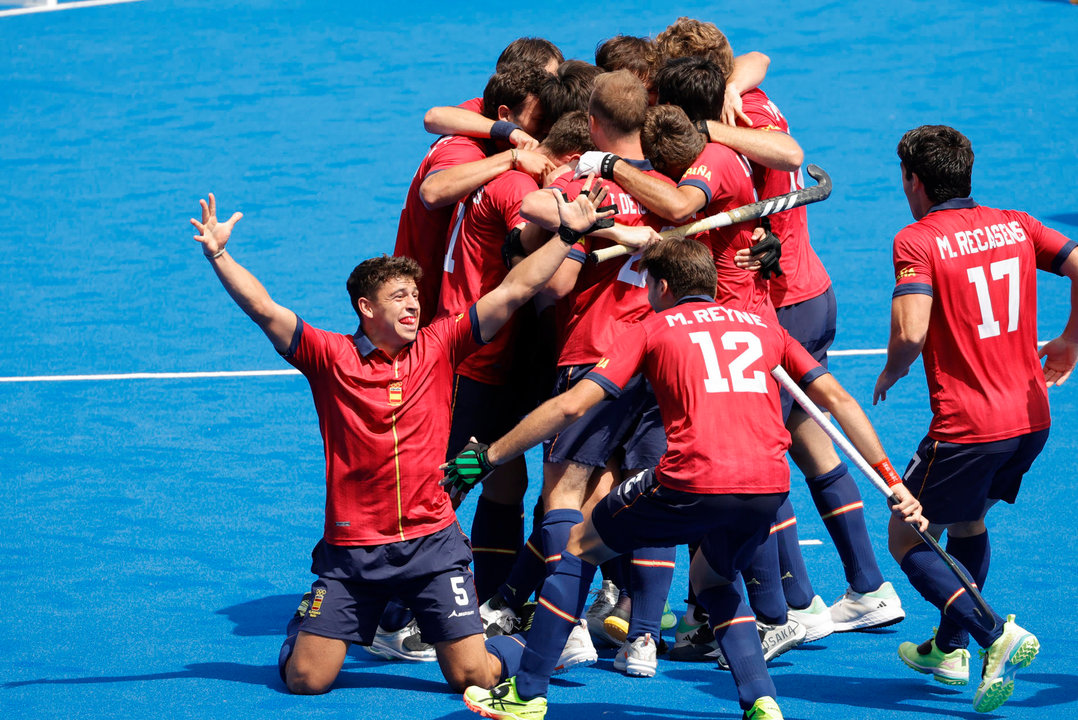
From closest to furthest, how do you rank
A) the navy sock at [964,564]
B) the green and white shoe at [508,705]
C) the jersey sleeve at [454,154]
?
the green and white shoe at [508,705] → the navy sock at [964,564] → the jersey sleeve at [454,154]

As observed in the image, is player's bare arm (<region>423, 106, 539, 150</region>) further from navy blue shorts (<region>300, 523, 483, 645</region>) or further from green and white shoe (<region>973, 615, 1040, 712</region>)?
green and white shoe (<region>973, 615, 1040, 712</region>)

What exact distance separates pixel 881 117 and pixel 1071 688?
1140 centimetres

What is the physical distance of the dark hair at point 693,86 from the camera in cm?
640

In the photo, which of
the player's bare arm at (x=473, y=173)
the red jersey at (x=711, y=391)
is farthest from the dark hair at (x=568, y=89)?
the red jersey at (x=711, y=391)

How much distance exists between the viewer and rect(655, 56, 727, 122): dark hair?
6.40 meters

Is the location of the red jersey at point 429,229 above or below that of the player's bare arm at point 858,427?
above

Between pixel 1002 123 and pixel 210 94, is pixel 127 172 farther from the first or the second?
pixel 1002 123

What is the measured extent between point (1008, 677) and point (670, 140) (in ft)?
8.58

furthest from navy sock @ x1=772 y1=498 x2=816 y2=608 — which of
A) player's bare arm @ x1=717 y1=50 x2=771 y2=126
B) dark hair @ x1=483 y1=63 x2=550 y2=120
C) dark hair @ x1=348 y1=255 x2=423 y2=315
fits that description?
dark hair @ x1=483 y1=63 x2=550 y2=120

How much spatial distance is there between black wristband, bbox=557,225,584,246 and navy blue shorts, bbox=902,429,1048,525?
172cm

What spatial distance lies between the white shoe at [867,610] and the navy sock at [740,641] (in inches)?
52.4

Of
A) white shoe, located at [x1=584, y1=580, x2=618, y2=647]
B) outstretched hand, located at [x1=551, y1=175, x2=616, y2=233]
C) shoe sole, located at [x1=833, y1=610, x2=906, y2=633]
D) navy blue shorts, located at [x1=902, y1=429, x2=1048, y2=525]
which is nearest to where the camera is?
outstretched hand, located at [x1=551, y1=175, x2=616, y2=233]

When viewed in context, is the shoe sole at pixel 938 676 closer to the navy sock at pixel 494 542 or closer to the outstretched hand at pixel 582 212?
the navy sock at pixel 494 542

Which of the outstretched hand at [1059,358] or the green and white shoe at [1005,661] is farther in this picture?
the outstretched hand at [1059,358]
